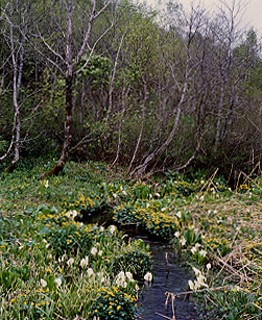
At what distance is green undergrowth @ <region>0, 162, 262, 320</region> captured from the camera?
4.11m

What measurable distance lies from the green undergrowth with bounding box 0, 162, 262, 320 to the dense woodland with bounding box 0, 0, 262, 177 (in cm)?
148

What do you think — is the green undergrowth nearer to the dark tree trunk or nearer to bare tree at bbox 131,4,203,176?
the dark tree trunk

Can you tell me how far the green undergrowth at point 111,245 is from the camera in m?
4.11

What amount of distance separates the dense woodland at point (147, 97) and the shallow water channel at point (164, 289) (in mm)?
4319

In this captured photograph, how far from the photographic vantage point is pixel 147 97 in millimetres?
11156

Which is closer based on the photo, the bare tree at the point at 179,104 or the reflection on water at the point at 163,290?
the reflection on water at the point at 163,290

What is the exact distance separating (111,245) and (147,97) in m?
6.11

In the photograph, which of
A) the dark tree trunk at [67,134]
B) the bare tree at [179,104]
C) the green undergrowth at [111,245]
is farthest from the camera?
the bare tree at [179,104]

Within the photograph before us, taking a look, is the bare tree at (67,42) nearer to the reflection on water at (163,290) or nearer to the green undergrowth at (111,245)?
the green undergrowth at (111,245)

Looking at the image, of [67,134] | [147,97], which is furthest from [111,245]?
[147,97]

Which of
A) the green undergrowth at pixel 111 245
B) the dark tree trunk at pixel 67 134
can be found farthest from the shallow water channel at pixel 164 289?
the dark tree trunk at pixel 67 134

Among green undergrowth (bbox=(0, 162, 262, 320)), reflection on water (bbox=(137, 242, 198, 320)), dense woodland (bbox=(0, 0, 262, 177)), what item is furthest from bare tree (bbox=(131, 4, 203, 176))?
reflection on water (bbox=(137, 242, 198, 320))

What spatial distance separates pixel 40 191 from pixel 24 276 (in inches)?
144

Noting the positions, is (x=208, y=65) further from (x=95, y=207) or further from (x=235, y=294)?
(x=235, y=294)
